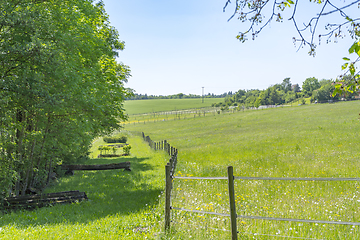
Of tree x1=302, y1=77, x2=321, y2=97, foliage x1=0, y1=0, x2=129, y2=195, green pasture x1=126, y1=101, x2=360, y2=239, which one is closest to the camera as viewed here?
green pasture x1=126, y1=101, x2=360, y2=239

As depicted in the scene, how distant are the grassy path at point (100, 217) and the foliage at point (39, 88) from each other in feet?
6.88

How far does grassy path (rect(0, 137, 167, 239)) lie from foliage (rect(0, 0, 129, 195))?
6.88 feet

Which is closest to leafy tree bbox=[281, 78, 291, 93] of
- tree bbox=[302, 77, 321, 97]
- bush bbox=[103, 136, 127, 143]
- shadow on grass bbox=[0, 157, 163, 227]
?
tree bbox=[302, 77, 321, 97]

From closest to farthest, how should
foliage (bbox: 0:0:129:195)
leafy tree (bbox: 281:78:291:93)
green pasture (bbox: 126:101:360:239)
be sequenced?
1. green pasture (bbox: 126:101:360:239)
2. foliage (bbox: 0:0:129:195)
3. leafy tree (bbox: 281:78:291:93)

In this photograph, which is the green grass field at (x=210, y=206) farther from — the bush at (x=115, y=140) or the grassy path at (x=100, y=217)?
the bush at (x=115, y=140)

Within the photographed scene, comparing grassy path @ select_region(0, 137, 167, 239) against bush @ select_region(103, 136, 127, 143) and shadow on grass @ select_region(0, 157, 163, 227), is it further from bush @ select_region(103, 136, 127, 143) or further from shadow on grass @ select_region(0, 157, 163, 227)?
bush @ select_region(103, 136, 127, 143)

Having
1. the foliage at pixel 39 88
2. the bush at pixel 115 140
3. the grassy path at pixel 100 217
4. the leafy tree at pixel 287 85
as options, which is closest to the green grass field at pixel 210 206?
the grassy path at pixel 100 217

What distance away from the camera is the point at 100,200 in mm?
10766

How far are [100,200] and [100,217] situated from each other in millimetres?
2951

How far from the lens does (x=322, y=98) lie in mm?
94688

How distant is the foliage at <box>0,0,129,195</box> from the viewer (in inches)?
355

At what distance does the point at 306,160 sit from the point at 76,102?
1313 centimetres

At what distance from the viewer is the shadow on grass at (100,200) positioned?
8.12 meters

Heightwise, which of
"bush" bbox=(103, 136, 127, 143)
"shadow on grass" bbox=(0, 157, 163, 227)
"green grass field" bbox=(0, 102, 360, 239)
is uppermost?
"green grass field" bbox=(0, 102, 360, 239)
